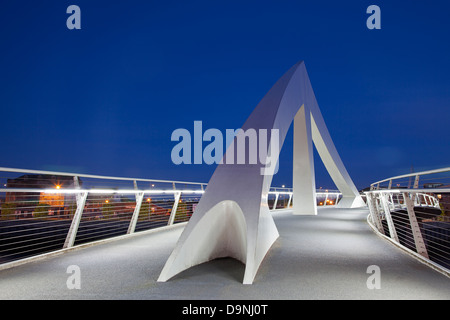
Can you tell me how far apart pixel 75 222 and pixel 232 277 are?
12.0 feet

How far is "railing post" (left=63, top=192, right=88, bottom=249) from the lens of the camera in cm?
600

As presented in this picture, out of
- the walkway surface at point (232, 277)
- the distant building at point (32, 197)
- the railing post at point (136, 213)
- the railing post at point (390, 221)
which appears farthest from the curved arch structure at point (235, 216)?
the railing post at point (136, 213)

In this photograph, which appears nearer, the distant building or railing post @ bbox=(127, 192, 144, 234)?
the distant building

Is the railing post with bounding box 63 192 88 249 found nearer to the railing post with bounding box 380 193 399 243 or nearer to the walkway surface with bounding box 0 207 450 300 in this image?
the walkway surface with bounding box 0 207 450 300

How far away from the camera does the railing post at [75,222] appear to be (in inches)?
236

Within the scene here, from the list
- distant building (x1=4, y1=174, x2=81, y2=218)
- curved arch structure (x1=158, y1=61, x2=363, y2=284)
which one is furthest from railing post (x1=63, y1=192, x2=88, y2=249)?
curved arch structure (x1=158, y1=61, x2=363, y2=284)

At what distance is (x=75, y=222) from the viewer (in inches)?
239

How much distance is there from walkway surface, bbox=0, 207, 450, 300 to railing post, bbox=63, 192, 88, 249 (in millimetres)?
247

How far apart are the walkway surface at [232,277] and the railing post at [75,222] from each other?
0.81 ft

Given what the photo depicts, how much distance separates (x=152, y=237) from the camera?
7.85 metres

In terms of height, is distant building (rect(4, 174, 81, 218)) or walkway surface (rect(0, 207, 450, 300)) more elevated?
distant building (rect(4, 174, 81, 218))

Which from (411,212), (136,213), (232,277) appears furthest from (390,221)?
(136,213)
